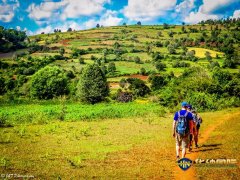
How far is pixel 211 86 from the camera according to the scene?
5338cm

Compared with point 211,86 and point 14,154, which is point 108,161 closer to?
point 14,154

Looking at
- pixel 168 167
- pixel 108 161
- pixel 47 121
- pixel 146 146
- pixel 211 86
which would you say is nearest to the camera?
pixel 168 167

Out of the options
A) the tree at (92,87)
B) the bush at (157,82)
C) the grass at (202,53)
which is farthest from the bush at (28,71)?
the grass at (202,53)

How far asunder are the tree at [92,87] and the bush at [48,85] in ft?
45.9

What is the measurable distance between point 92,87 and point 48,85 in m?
18.0

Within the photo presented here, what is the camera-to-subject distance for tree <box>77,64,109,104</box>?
75.5 metres

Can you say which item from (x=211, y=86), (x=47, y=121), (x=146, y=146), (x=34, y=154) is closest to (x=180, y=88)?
(x=211, y=86)

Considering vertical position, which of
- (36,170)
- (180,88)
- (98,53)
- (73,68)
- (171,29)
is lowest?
(36,170)

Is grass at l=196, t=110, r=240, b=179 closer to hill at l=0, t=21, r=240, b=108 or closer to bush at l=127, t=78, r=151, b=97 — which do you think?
hill at l=0, t=21, r=240, b=108

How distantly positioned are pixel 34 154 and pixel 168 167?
9.35 metres

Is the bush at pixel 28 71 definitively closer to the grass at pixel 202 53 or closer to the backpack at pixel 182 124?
the grass at pixel 202 53

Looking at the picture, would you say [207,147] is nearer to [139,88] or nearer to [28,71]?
[139,88]

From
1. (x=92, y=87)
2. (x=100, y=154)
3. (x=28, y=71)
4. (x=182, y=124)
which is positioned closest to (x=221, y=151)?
(x=182, y=124)

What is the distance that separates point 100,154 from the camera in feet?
63.2
